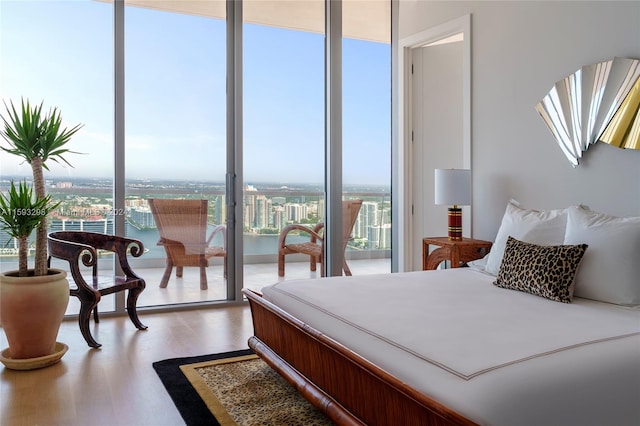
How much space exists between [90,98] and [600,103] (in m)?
3.83

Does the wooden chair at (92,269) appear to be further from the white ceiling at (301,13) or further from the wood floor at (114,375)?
the white ceiling at (301,13)

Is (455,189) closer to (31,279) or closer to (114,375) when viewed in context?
(114,375)

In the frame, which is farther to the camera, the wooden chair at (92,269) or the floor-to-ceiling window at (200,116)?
the floor-to-ceiling window at (200,116)

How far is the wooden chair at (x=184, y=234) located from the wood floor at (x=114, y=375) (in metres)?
0.52

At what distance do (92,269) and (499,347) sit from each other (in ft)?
11.6

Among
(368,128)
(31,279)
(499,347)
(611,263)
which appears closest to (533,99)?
(611,263)

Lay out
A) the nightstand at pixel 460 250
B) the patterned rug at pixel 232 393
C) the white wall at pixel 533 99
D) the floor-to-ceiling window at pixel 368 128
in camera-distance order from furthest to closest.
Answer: the floor-to-ceiling window at pixel 368 128
the nightstand at pixel 460 250
the white wall at pixel 533 99
the patterned rug at pixel 232 393

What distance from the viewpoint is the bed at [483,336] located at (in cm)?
150

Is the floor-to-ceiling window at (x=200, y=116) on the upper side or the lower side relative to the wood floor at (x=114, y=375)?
upper

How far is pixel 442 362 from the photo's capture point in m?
1.62


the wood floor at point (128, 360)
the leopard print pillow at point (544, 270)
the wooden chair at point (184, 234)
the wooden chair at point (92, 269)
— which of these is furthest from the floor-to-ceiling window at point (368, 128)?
the leopard print pillow at point (544, 270)

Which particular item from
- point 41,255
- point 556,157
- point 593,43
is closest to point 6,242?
point 41,255

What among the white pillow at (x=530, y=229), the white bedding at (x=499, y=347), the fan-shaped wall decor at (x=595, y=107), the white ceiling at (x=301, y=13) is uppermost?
the white ceiling at (x=301, y=13)

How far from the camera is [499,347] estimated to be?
1.71m
